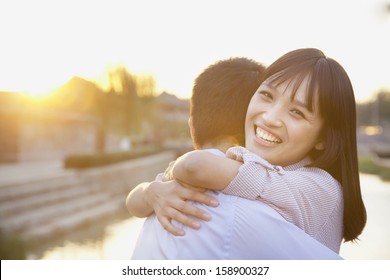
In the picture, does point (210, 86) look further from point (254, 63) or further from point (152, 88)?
point (152, 88)

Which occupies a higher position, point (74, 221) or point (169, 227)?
point (169, 227)

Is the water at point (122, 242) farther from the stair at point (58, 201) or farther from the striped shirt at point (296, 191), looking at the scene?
the striped shirt at point (296, 191)

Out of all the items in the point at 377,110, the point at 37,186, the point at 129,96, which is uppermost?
the point at 37,186

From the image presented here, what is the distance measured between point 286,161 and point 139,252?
390mm

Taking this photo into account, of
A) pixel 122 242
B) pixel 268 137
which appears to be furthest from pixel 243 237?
pixel 122 242

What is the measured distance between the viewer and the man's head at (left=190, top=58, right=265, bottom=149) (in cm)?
125

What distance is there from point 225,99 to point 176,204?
33cm

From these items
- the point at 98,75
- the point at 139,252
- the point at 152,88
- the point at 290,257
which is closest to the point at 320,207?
the point at 290,257

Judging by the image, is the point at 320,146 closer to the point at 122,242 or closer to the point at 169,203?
the point at 169,203

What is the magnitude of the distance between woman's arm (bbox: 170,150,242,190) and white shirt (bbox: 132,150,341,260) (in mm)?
29

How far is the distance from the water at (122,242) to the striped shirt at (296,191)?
134 inches

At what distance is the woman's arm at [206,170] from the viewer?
3.22ft

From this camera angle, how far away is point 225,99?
4.11 feet

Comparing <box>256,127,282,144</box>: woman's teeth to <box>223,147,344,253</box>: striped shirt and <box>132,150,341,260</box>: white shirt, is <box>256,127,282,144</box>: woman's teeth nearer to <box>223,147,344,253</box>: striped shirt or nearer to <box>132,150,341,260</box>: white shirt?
<box>223,147,344,253</box>: striped shirt
